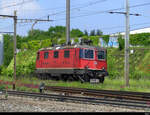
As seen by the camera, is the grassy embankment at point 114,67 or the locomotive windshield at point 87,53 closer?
the locomotive windshield at point 87,53

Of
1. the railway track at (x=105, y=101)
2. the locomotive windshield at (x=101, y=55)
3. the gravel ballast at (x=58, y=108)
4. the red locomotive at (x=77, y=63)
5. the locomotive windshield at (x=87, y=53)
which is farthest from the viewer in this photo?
the locomotive windshield at (x=101, y=55)

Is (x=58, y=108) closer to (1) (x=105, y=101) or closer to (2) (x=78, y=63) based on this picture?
(1) (x=105, y=101)

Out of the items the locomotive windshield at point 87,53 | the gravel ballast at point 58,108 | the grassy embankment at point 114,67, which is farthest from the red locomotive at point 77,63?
the gravel ballast at point 58,108

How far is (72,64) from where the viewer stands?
26.9 m

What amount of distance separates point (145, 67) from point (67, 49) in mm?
17224

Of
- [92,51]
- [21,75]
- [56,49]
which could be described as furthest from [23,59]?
[92,51]

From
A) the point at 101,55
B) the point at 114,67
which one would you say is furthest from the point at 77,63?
the point at 114,67

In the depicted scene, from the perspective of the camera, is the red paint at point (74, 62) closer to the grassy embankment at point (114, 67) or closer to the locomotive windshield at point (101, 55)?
the locomotive windshield at point (101, 55)

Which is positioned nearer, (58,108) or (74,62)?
(58,108)

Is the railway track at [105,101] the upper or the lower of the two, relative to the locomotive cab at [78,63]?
lower

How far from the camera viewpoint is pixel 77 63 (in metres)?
26.5

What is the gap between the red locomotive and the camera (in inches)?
1043

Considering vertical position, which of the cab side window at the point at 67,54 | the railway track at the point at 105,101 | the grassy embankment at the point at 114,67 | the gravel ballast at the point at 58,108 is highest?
the cab side window at the point at 67,54

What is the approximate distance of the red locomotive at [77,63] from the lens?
26.5 m
